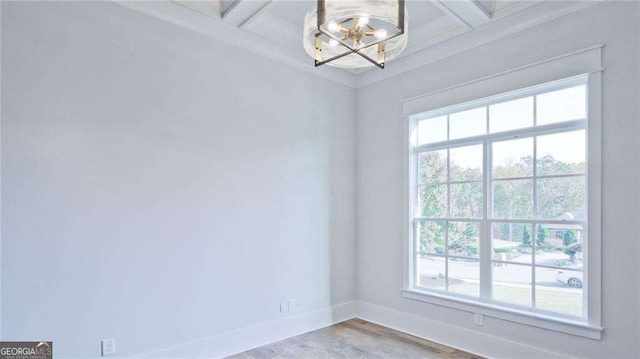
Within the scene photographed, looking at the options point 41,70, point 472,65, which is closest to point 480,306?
point 472,65

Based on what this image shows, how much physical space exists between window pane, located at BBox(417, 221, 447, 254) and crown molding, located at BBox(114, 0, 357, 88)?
1.99 m

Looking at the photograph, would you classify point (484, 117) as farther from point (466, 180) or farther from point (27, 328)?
point (27, 328)

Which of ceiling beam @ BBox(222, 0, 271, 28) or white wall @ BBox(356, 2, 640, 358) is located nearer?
white wall @ BBox(356, 2, 640, 358)

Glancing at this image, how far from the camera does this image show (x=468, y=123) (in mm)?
3592

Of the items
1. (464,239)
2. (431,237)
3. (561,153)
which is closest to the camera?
(561,153)

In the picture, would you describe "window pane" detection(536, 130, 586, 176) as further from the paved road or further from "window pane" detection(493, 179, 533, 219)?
the paved road

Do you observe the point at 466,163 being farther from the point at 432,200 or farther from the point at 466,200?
the point at 432,200

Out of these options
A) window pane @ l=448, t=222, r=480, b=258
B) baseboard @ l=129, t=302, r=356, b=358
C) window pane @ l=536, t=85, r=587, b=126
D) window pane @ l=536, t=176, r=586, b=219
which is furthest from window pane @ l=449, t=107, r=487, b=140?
baseboard @ l=129, t=302, r=356, b=358

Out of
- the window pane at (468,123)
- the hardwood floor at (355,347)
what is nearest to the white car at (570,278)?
the hardwood floor at (355,347)

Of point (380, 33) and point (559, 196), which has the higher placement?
point (380, 33)

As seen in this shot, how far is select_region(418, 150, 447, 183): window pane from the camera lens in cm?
379

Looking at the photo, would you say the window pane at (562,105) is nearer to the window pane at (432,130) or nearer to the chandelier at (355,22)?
the window pane at (432,130)

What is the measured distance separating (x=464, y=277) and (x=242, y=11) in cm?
317

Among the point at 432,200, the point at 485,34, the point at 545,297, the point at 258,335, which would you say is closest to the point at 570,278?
the point at 545,297
